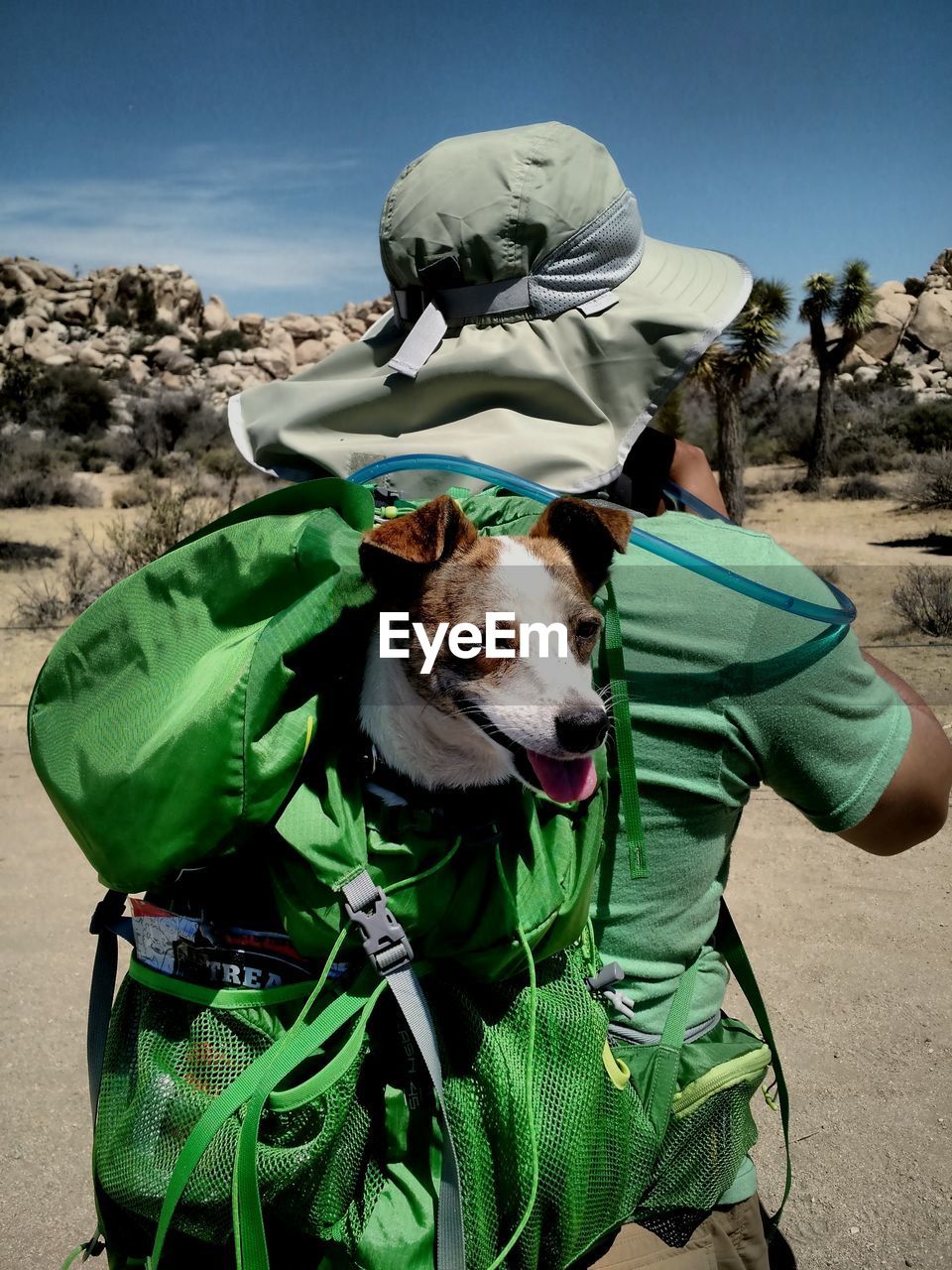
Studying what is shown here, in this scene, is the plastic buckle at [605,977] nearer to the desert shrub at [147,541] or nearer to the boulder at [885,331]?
the desert shrub at [147,541]

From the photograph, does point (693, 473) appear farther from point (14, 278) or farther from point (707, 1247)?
point (14, 278)

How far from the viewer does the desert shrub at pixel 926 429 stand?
27109 mm

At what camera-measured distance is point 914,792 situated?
5.48 feet

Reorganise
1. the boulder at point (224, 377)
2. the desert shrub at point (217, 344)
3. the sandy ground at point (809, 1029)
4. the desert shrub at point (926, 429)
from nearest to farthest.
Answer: the sandy ground at point (809, 1029), the desert shrub at point (926, 429), the boulder at point (224, 377), the desert shrub at point (217, 344)

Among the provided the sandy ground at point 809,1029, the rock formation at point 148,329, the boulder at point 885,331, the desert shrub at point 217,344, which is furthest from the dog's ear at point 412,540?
the desert shrub at point 217,344

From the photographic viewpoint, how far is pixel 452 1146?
4.52ft

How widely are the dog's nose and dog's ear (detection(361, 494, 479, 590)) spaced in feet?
0.94

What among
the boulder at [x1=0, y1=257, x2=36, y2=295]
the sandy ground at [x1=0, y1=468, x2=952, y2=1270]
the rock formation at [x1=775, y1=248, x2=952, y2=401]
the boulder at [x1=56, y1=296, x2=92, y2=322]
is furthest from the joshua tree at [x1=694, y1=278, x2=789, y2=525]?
the boulder at [x1=0, y1=257, x2=36, y2=295]

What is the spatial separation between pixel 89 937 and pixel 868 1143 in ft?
10.2

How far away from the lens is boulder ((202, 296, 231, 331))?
232 ft

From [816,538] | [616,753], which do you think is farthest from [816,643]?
[816,538]

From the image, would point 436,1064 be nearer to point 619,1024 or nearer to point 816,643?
point 619,1024

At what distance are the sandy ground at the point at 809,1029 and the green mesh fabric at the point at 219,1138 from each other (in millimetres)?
2008

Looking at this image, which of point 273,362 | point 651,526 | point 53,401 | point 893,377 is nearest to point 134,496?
point 53,401
